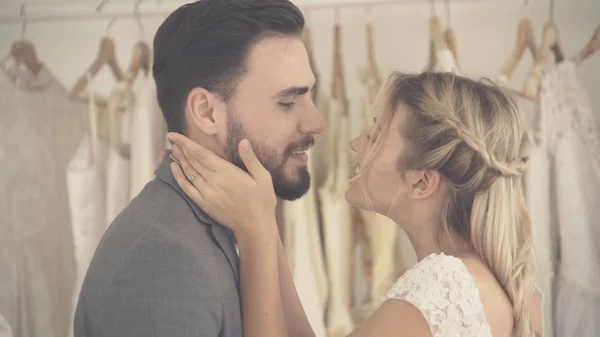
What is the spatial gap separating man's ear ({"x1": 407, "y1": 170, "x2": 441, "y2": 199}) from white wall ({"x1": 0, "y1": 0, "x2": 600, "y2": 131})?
54cm

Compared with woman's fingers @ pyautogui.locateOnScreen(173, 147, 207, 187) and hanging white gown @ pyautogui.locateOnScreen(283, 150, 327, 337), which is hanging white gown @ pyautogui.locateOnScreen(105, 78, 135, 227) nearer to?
hanging white gown @ pyautogui.locateOnScreen(283, 150, 327, 337)

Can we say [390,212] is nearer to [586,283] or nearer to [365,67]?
[365,67]

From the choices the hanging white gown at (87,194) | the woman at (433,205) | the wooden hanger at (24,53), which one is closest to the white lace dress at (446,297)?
the woman at (433,205)

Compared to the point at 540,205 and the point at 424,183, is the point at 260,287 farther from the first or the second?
the point at 540,205

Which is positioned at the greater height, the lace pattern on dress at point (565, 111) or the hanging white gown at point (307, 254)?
the lace pattern on dress at point (565, 111)

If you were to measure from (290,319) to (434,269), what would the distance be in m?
0.33

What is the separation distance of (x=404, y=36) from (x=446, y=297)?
0.90m

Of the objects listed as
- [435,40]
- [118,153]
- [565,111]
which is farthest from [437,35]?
[118,153]

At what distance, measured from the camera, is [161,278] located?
0.84 meters

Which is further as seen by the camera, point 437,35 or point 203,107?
point 437,35

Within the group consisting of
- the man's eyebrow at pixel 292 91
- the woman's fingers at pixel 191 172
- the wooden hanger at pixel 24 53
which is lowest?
the woman's fingers at pixel 191 172

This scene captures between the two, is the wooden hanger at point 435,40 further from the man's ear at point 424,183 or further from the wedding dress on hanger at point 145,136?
the wedding dress on hanger at point 145,136

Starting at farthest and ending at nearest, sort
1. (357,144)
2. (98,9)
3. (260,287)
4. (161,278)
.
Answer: (98,9), (357,144), (260,287), (161,278)

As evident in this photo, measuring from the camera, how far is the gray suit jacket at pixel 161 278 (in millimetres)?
833
